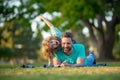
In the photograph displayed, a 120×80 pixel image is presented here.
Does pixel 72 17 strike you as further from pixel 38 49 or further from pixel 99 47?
pixel 38 49

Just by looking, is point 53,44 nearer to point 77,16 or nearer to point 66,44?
point 66,44

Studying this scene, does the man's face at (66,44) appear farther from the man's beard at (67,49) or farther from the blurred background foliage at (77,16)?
the blurred background foliage at (77,16)

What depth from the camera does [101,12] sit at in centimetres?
3459

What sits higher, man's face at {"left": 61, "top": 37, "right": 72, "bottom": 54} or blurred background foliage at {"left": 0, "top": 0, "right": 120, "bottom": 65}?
blurred background foliage at {"left": 0, "top": 0, "right": 120, "bottom": 65}

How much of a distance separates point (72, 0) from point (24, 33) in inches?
2188

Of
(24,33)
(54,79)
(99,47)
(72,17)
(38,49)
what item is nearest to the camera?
(54,79)

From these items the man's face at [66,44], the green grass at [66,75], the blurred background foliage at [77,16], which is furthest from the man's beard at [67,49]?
the blurred background foliage at [77,16]

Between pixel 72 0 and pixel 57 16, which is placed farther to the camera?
pixel 57 16

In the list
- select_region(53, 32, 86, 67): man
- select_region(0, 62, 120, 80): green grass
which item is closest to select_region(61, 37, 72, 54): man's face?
select_region(53, 32, 86, 67): man

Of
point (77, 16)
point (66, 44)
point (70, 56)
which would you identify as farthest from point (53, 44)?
point (77, 16)

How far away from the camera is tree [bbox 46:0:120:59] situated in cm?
3419

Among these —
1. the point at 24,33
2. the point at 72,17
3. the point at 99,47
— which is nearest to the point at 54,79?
the point at 72,17

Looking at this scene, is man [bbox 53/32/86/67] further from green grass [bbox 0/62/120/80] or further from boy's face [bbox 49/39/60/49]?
green grass [bbox 0/62/120/80]

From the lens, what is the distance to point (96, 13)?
115ft
